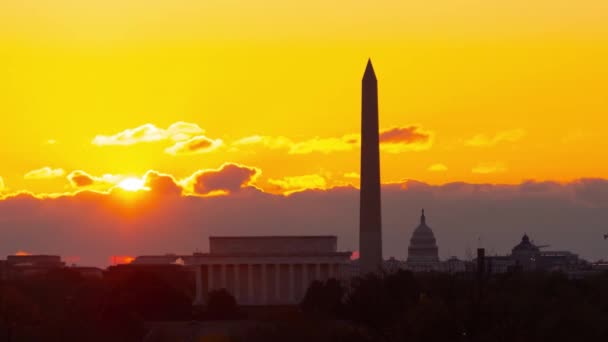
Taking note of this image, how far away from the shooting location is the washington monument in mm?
107625

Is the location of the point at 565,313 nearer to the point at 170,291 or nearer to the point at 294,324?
the point at 294,324

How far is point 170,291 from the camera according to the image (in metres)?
111

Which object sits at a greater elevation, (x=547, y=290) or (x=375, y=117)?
(x=375, y=117)

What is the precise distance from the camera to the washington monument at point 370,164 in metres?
108

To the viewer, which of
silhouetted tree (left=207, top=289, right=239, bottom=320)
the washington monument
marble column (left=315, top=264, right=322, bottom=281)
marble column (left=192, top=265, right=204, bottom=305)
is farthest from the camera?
marble column (left=315, top=264, right=322, bottom=281)

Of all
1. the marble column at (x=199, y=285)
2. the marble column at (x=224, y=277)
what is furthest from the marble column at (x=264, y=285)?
the marble column at (x=199, y=285)

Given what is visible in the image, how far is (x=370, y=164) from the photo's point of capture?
10869 centimetres

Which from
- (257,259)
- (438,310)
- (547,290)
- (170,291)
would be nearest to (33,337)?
(438,310)

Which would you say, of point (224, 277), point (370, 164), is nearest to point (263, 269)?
point (224, 277)

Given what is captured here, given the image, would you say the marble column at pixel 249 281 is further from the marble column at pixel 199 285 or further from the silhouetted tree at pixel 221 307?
the silhouetted tree at pixel 221 307

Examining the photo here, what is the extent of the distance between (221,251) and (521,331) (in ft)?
248

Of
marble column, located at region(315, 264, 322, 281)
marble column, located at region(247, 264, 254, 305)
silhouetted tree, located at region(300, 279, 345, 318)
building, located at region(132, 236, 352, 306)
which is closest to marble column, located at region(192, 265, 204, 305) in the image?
building, located at region(132, 236, 352, 306)

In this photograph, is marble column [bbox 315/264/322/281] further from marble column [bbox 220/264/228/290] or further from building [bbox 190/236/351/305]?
marble column [bbox 220/264/228/290]

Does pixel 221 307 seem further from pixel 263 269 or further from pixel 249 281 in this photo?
pixel 263 269
